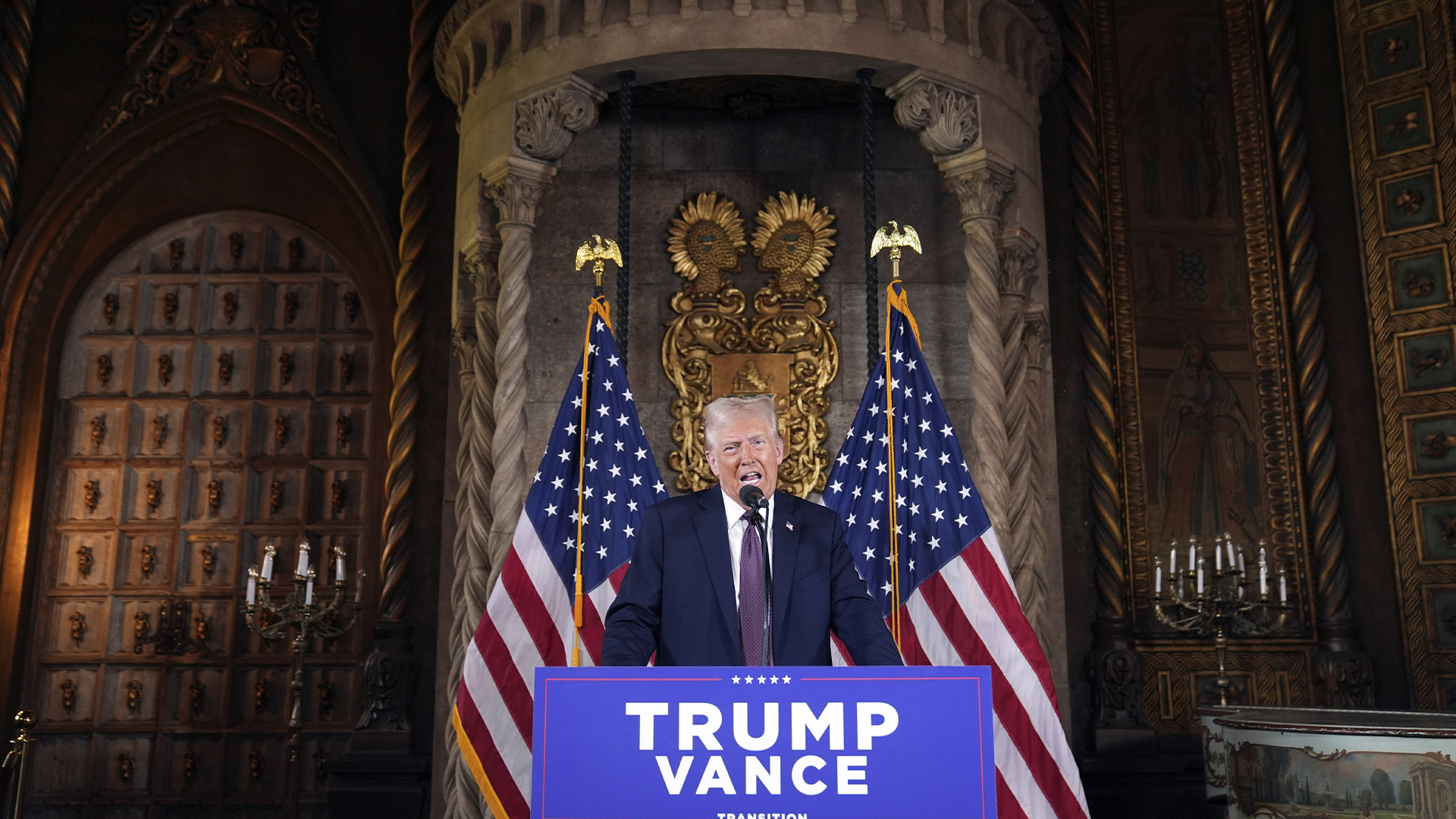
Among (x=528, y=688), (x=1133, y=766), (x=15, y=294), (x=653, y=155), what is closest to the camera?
(x=528, y=688)

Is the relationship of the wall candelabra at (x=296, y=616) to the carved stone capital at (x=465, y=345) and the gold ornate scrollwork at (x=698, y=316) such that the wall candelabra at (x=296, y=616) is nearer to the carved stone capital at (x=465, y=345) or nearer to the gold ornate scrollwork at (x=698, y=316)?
the carved stone capital at (x=465, y=345)

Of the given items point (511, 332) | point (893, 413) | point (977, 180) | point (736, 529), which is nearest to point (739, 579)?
point (736, 529)

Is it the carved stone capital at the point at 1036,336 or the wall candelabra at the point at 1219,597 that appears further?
the carved stone capital at the point at 1036,336

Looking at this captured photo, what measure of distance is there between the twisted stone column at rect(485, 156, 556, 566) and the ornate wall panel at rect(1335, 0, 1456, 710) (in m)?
5.64

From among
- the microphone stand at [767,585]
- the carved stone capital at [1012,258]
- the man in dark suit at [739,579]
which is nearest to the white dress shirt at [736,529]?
the man in dark suit at [739,579]

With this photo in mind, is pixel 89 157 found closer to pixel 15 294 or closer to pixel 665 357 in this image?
pixel 15 294

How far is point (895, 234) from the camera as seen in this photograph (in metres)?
6.06

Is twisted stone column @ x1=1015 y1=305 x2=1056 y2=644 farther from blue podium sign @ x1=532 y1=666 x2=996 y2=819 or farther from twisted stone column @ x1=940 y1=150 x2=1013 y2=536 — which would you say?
blue podium sign @ x1=532 y1=666 x2=996 y2=819

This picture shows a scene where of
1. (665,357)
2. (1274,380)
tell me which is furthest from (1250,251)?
(665,357)

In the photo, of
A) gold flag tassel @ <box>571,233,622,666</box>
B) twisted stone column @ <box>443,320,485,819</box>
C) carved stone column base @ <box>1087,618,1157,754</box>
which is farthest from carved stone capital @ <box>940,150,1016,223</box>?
twisted stone column @ <box>443,320,485,819</box>

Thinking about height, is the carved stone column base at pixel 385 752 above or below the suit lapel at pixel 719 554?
below

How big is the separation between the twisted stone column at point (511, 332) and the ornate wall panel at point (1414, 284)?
18.5 feet

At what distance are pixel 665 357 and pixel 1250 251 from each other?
13.9ft

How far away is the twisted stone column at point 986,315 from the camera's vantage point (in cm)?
657
